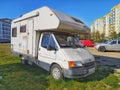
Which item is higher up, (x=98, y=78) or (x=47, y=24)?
(x=47, y=24)

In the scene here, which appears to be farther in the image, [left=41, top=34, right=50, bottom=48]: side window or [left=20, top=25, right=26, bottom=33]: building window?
[left=20, top=25, right=26, bottom=33]: building window

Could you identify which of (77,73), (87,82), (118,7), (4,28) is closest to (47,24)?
(77,73)

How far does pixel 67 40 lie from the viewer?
742 cm

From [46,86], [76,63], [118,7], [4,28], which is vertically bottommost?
[46,86]

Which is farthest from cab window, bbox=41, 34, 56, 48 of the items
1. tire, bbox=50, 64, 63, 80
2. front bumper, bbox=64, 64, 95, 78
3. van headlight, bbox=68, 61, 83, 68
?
front bumper, bbox=64, 64, 95, 78

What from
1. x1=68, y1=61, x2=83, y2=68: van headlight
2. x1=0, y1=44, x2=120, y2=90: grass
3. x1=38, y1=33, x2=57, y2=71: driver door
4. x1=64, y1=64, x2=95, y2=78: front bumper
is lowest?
x1=0, y1=44, x2=120, y2=90: grass

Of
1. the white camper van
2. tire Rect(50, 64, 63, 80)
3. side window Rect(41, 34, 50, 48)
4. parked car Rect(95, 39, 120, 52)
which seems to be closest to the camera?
the white camper van

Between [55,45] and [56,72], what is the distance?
3.70 ft

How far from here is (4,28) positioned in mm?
129500

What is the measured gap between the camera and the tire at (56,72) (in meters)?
6.57

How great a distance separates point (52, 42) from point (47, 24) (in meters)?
0.86

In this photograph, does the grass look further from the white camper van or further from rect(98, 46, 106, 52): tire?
rect(98, 46, 106, 52): tire

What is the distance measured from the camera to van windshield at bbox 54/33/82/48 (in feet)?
23.1

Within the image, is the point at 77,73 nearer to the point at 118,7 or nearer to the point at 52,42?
the point at 52,42
